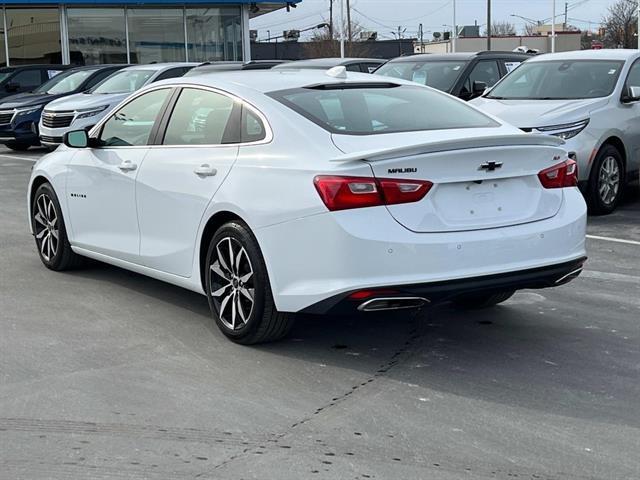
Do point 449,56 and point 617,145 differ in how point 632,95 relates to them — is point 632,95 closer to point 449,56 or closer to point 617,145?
point 617,145

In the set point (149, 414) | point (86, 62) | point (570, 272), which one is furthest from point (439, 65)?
point (86, 62)

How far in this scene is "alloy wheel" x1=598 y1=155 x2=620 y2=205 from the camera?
34.0ft

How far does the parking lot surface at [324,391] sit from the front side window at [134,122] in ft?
3.68

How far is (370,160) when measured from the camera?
499cm

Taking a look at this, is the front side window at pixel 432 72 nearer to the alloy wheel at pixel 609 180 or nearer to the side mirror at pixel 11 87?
the alloy wheel at pixel 609 180

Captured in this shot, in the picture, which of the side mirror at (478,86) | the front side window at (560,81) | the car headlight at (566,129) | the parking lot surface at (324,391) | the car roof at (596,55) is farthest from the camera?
the side mirror at (478,86)

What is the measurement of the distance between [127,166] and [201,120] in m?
0.75

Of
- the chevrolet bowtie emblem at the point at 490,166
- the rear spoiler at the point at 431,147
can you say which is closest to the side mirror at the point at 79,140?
the rear spoiler at the point at 431,147

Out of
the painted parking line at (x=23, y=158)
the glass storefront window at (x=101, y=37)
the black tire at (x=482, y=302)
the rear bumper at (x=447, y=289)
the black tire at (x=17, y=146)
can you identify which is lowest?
the black tire at (x=482, y=302)

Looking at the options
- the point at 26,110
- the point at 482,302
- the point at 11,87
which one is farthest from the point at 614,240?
the point at 11,87

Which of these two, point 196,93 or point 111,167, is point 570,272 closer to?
point 196,93

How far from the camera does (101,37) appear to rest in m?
33.6

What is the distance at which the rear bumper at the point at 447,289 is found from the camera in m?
4.98

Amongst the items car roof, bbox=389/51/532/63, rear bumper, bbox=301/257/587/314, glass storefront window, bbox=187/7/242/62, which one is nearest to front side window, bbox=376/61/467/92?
car roof, bbox=389/51/532/63
